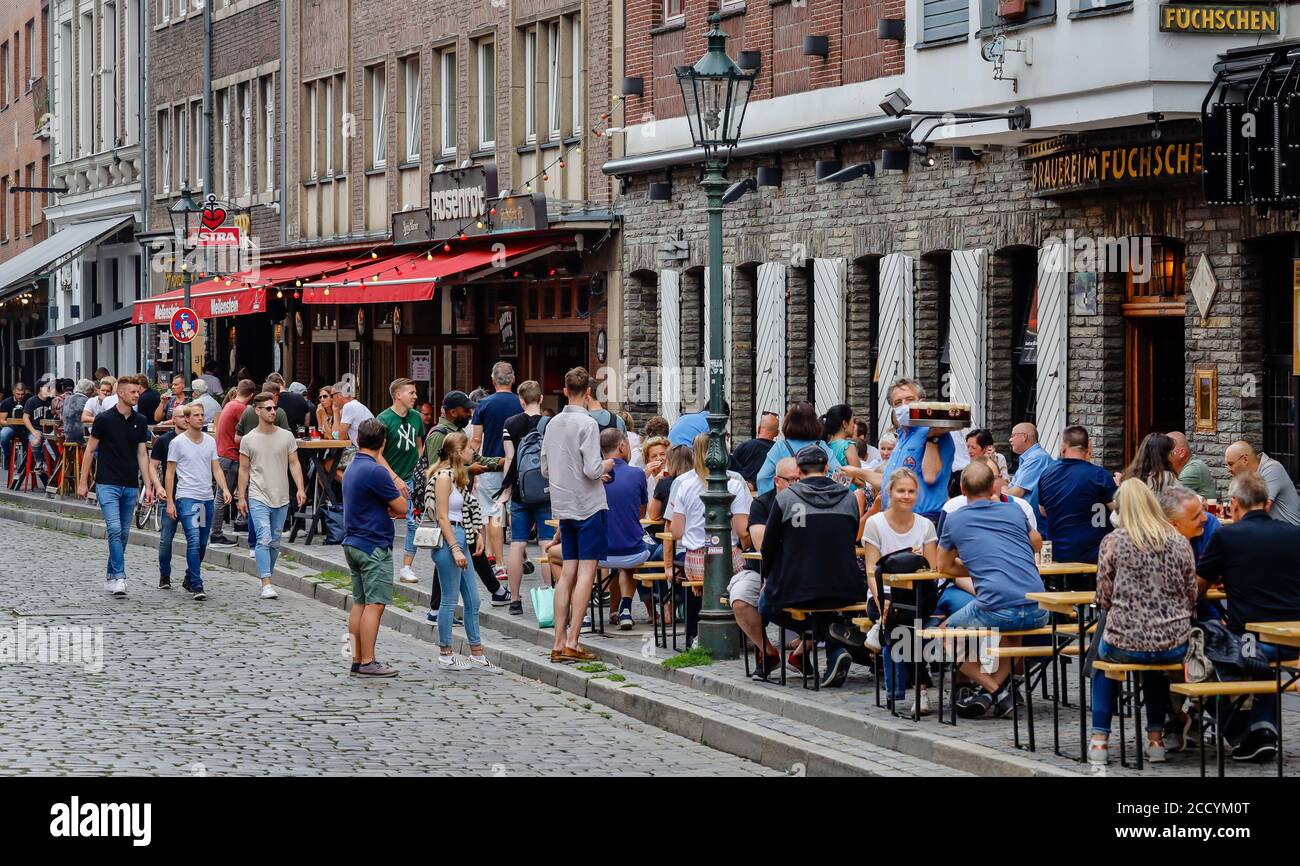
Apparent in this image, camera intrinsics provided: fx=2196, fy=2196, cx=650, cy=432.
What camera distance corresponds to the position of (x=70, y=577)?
21391 millimetres

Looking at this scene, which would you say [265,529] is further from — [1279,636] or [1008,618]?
[1279,636]

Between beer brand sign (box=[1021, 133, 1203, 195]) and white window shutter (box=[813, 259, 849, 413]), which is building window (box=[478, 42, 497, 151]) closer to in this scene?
white window shutter (box=[813, 259, 849, 413])

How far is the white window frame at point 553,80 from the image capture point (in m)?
30.1

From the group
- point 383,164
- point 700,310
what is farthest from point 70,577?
point 383,164

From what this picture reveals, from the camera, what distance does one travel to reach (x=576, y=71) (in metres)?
29.6

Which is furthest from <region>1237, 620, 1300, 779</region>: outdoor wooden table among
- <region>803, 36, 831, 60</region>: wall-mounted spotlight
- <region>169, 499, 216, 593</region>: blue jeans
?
<region>803, 36, 831, 60</region>: wall-mounted spotlight

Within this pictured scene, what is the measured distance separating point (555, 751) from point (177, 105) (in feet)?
123

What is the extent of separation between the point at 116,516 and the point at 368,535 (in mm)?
5724

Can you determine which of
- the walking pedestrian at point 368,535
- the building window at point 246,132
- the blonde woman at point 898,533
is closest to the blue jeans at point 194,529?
the walking pedestrian at point 368,535

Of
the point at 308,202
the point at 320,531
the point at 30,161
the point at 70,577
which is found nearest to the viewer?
the point at 70,577

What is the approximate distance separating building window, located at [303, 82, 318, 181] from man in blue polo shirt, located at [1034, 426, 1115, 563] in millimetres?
27110

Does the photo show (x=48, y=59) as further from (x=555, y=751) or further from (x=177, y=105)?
(x=555, y=751)

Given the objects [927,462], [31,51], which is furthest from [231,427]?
[31,51]
